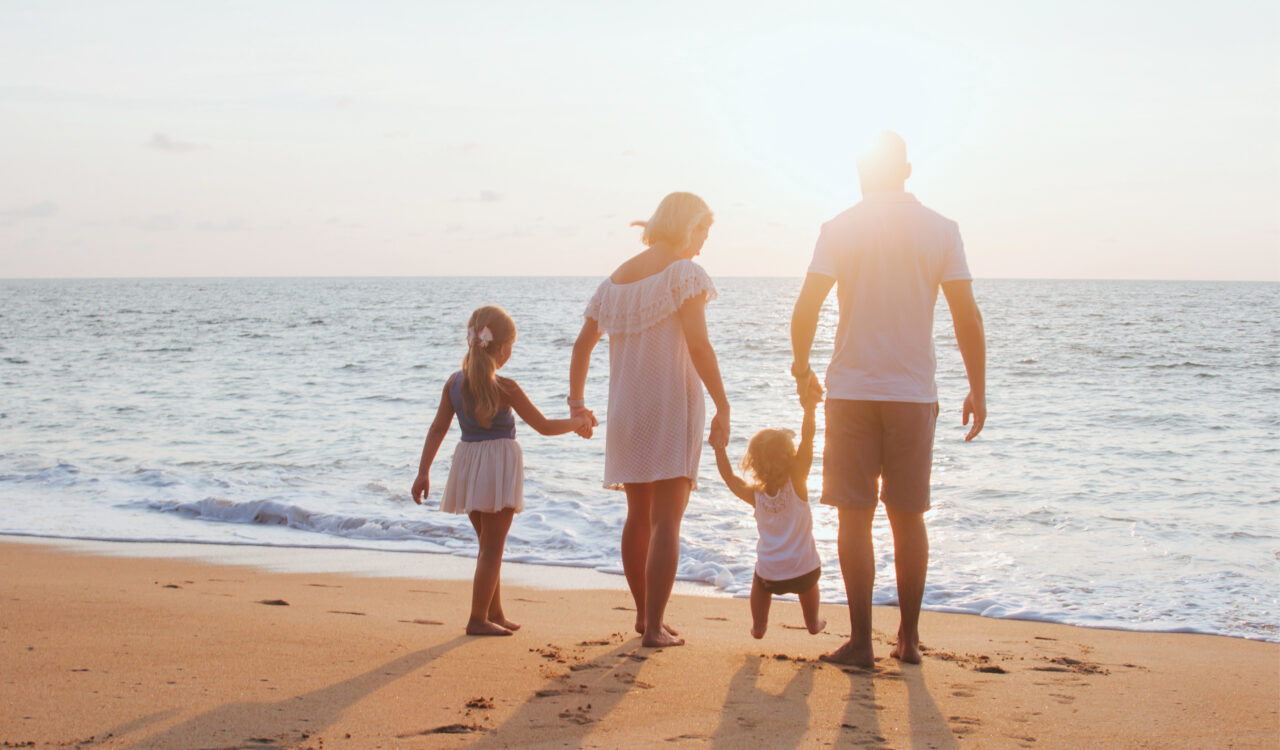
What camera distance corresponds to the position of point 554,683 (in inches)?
120

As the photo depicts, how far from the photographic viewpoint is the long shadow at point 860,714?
103 inches

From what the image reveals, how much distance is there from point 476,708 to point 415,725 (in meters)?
0.21

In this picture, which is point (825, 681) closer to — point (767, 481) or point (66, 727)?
point (767, 481)

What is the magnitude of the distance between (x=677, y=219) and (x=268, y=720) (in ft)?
7.03

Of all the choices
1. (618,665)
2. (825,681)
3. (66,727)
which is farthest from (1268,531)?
(66,727)

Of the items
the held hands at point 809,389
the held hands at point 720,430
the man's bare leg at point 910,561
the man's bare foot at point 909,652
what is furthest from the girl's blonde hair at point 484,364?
the man's bare foot at point 909,652

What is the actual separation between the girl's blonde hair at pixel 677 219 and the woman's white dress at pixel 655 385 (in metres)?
0.14

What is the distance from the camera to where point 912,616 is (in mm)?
3410

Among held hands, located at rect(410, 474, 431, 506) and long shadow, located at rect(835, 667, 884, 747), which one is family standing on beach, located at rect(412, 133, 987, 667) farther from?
long shadow, located at rect(835, 667, 884, 747)

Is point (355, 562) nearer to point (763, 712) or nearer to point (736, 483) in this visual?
point (736, 483)

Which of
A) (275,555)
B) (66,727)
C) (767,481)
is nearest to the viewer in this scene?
(66,727)

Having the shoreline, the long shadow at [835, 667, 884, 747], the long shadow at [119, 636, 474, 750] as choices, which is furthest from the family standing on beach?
the shoreline

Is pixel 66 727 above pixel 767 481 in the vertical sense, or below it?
below

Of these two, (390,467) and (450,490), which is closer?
(450,490)
